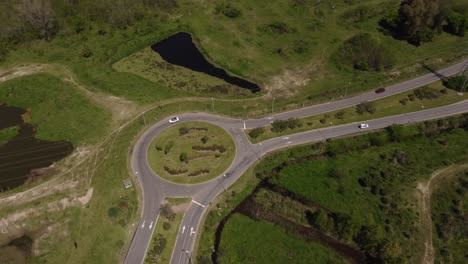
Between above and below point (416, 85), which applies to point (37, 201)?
below

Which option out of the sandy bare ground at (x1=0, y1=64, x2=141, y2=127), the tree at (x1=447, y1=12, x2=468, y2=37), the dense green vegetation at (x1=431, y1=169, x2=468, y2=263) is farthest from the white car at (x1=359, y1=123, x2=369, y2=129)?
the tree at (x1=447, y1=12, x2=468, y2=37)

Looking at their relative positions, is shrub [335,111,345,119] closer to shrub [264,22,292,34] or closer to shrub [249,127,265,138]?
shrub [249,127,265,138]

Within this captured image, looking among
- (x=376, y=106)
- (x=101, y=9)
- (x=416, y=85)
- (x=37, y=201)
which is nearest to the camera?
(x=37, y=201)

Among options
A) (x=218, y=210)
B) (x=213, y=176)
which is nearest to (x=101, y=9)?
(x=213, y=176)

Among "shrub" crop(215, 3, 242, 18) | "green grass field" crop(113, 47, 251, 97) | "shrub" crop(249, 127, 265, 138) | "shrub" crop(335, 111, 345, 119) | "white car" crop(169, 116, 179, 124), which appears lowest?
"shrub" crop(249, 127, 265, 138)

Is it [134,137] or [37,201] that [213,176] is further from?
[37,201]

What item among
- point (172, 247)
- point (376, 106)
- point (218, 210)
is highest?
point (376, 106)

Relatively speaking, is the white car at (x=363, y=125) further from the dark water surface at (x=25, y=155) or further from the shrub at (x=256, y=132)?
the dark water surface at (x=25, y=155)
